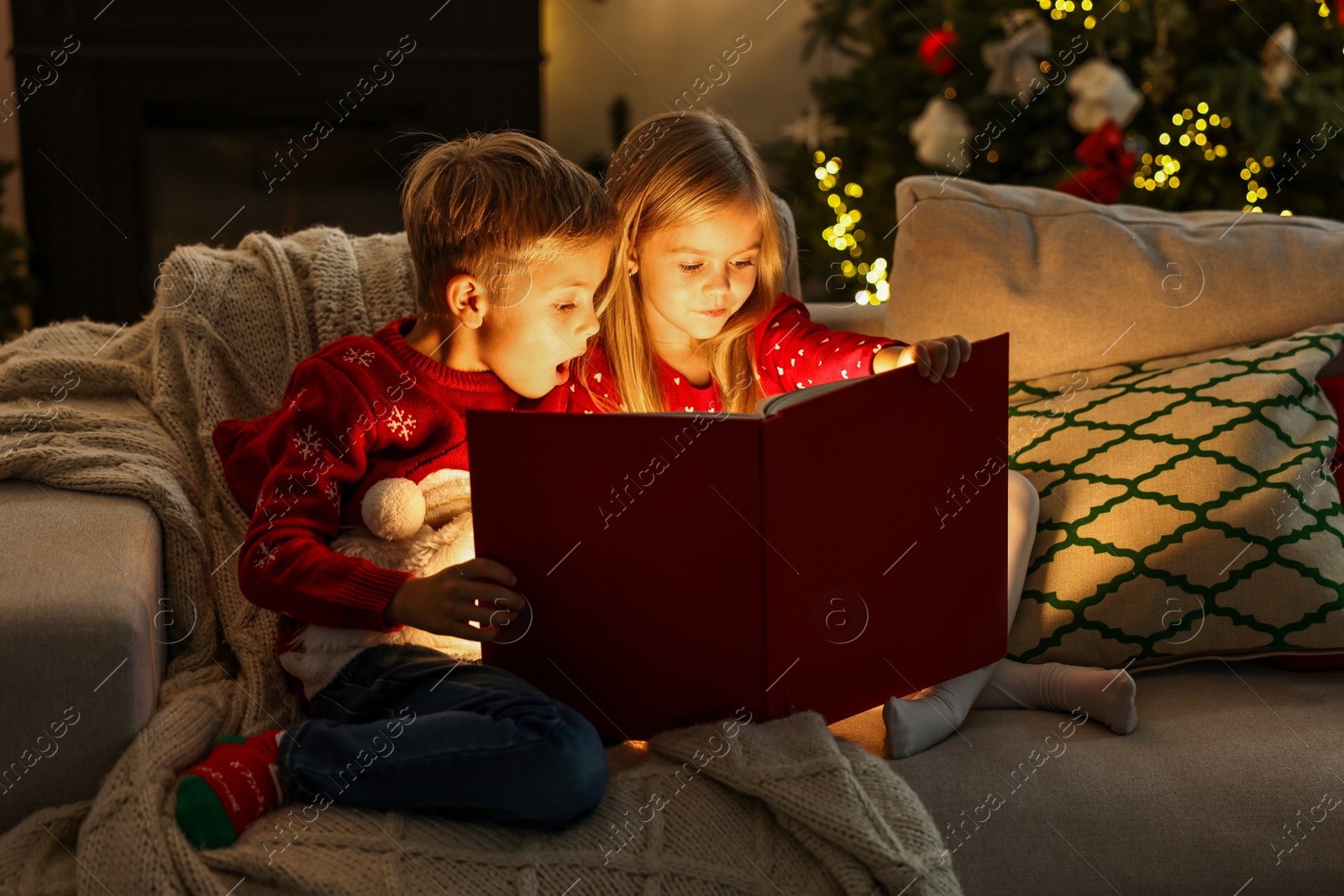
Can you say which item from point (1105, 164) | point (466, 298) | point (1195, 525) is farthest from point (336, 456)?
point (1105, 164)

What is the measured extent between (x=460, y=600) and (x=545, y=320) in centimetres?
36

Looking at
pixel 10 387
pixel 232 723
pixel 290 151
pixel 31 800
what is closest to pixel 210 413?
pixel 10 387

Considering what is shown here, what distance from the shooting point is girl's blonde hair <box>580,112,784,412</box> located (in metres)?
1.39

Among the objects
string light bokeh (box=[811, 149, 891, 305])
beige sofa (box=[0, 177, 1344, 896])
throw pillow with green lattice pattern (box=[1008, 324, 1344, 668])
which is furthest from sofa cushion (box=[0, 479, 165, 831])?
string light bokeh (box=[811, 149, 891, 305])

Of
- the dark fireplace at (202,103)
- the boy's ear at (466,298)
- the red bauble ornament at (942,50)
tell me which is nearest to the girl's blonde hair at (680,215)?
the boy's ear at (466,298)

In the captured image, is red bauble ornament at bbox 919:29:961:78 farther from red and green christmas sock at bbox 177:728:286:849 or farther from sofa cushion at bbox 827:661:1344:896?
red and green christmas sock at bbox 177:728:286:849

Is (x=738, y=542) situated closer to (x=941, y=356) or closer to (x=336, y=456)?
(x=941, y=356)

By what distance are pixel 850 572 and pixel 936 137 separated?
1886 millimetres

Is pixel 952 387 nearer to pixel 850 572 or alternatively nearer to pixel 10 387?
pixel 850 572

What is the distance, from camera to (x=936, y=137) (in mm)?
2709

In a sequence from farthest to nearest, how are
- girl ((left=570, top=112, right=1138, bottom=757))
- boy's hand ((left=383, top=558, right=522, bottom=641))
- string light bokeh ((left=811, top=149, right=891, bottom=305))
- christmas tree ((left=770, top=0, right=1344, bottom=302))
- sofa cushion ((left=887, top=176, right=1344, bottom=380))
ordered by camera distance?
1. string light bokeh ((left=811, top=149, right=891, bottom=305))
2. christmas tree ((left=770, top=0, right=1344, bottom=302))
3. sofa cushion ((left=887, top=176, right=1344, bottom=380))
4. girl ((left=570, top=112, right=1138, bottom=757))
5. boy's hand ((left=383, top=558, right=522, bottom=641))

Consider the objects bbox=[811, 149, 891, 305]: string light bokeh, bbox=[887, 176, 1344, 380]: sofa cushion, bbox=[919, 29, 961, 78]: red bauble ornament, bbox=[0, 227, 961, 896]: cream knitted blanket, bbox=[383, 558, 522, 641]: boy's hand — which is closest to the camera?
bbox=[0, 227, 961, 896]: cream knitted blanket

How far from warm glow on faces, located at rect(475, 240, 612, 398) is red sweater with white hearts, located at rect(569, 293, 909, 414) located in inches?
5.4

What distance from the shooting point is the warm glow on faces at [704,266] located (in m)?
1.39
